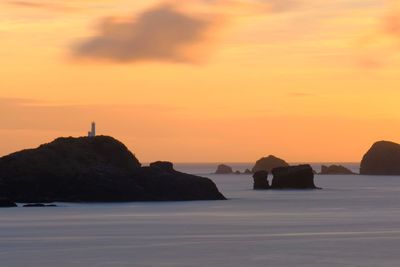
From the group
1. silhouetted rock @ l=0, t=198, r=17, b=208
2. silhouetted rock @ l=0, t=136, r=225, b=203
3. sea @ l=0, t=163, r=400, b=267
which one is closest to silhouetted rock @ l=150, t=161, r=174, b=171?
silhouetted rock @ l=0, t=136, r=225, b=203

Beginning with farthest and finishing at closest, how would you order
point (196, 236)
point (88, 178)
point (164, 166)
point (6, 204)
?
point (164, 166) → point (88, 178) → point (6, 204) → point (196, 236)

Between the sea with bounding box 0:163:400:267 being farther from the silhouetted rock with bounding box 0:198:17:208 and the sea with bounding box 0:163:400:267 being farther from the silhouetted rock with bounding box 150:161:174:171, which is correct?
the silhouetted rock with bounding box 150:161:174:171

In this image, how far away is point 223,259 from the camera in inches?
2783

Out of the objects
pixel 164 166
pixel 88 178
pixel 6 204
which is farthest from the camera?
pixel 164 166

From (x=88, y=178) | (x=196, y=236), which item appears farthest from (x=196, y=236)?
(x=88, y=178)

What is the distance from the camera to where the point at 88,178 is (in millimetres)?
161625

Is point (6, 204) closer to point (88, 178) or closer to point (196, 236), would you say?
point (88, 178)

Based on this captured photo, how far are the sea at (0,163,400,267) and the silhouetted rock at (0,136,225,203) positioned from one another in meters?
9.95

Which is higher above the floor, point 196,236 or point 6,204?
point 6,204

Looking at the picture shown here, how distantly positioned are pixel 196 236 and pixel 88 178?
228 feet

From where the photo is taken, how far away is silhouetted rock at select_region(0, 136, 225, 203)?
162m

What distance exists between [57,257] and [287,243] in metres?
21.2

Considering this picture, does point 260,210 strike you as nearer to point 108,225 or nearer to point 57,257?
point 108,225

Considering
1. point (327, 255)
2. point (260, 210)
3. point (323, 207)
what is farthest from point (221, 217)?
point (327, 255)
